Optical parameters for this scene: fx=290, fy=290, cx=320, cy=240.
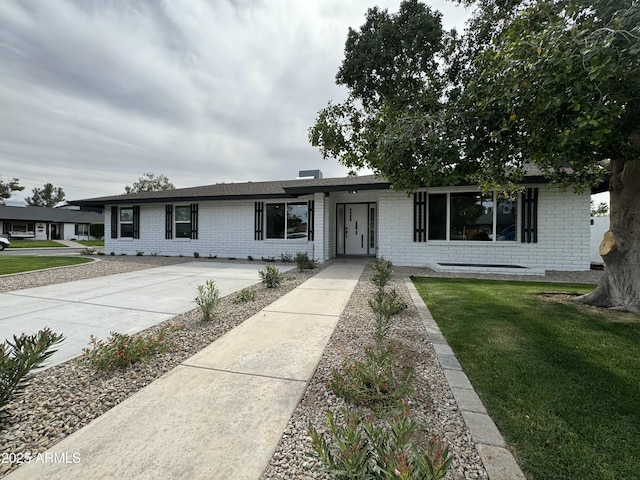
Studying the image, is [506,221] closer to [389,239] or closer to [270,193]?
[389,239]

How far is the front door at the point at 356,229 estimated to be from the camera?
1238 centimetres

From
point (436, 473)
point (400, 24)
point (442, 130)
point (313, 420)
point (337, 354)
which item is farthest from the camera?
point (400, 24)

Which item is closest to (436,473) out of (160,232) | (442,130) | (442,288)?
(442,130)

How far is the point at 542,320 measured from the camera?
4086 millimetres

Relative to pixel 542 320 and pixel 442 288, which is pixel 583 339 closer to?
pixel 542 320

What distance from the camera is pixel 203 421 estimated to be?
1929 millimetres

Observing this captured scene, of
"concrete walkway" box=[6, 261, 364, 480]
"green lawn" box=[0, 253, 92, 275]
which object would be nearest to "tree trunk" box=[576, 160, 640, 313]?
"concrete walkway" box=[6, 261, 364, 480]

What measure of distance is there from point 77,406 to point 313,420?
1.73m

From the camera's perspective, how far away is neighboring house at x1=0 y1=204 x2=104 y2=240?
30016mm

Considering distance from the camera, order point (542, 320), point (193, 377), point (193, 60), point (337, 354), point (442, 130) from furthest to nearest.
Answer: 1. point (193, 60)
2. point (442, 130)
3. point (542, 320)
4. point (337, 354)
5. point (193, 377)

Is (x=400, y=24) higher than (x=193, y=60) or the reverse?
higher

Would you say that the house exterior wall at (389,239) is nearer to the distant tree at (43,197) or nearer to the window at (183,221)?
the window at (183,221)

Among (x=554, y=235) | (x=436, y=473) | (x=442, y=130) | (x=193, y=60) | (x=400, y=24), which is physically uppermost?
(x=400, y=24)

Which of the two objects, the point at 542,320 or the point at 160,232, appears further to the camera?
the point at 160,232
